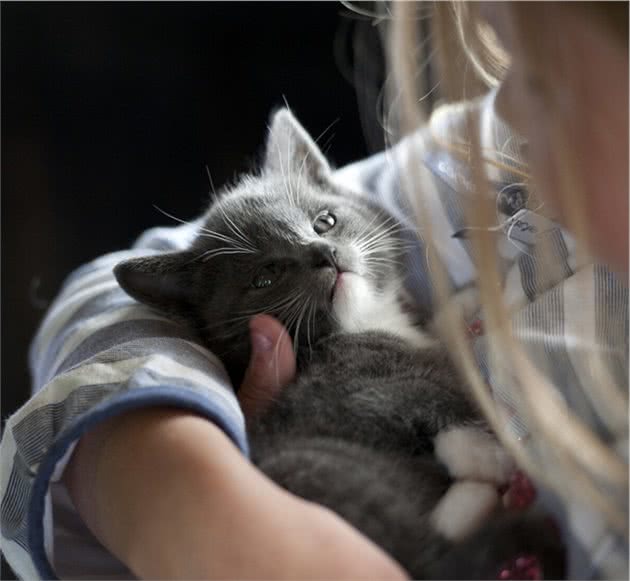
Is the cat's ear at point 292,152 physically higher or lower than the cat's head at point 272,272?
higher

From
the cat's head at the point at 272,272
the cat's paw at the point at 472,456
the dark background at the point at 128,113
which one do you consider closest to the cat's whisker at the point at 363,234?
the cat's head at the point at 272,272

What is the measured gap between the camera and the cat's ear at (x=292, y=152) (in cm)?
130

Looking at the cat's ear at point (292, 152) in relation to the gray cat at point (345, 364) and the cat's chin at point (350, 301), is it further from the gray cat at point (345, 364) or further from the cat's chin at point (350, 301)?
the cat's chin at point (350, 301)

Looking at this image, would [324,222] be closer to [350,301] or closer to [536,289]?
[350,301]


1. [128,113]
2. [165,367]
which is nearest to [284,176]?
[165,367]

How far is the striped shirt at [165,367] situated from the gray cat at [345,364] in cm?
5

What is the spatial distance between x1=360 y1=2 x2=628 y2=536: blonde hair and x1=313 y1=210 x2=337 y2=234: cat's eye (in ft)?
0.80

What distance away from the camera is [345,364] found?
103cm

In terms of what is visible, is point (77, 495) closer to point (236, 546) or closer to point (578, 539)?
point (236, 546)

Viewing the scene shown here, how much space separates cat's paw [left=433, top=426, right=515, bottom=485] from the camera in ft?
2.94

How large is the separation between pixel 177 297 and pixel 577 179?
0.57 meters

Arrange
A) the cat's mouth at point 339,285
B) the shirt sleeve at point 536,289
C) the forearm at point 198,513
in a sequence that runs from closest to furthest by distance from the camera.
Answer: the forearm at point 198,513
the shirt sleeve at point 536,289
the cat's mouth at point 339,285

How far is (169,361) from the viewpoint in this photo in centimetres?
89

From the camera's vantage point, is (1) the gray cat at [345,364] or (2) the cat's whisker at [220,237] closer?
(1) the gray cat at [345,364]
